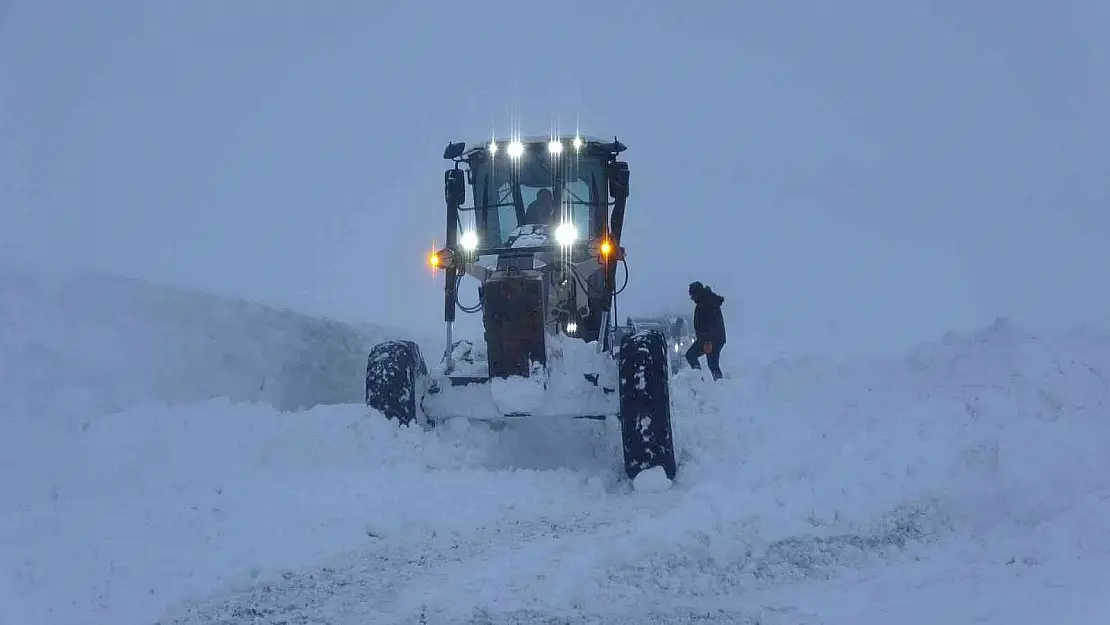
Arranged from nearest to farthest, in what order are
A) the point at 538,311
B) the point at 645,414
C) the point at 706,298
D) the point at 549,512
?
the point at 549,512 → the point at 645,414 → the point at 538,311 → the point at 706,298

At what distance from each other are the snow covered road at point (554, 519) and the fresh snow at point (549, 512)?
0.7 inches

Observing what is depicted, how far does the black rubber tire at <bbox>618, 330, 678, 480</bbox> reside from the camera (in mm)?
6441

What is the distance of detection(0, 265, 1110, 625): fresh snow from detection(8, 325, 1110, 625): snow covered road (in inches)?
0.7

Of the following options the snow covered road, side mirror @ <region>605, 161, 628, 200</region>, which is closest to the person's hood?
side mirror @ <region>605, 161, 628, 200</region>

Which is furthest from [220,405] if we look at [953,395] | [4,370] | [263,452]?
[953,395]

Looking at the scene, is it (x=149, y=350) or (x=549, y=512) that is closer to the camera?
(x=549, y=512)

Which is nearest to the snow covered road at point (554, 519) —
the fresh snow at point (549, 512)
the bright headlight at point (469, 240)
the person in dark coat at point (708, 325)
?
the fresh snow at point (549, 512)

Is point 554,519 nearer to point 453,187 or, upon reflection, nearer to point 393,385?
point 393,385

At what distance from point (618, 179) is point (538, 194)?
2.41ft

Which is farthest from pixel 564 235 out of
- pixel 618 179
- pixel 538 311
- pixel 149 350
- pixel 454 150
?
pixel 149 350

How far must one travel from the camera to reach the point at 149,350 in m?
9.58

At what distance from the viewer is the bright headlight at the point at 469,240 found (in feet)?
27.9

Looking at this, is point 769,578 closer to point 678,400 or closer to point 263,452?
point 263,452

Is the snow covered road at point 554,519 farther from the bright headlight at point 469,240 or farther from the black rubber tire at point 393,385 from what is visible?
the bright headlight at point 469,240
